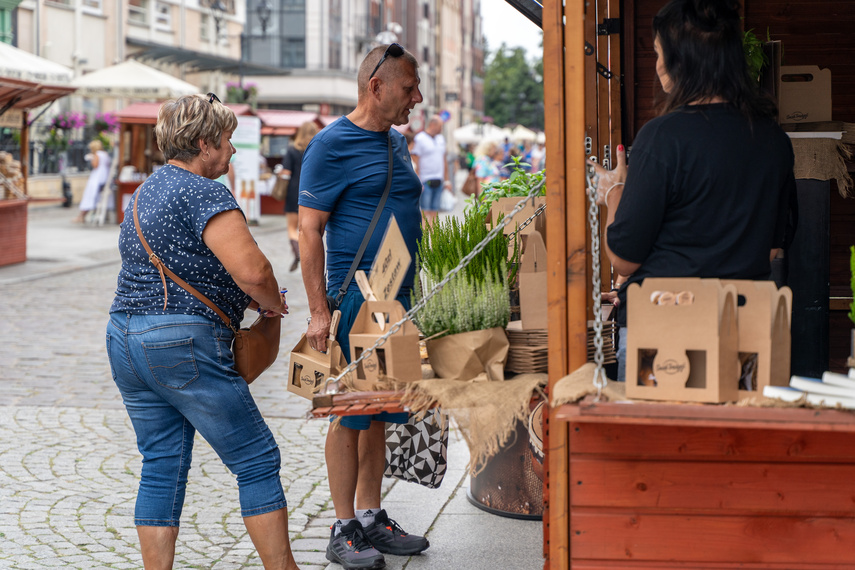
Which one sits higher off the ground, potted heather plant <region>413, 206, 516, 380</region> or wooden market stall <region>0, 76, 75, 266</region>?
wooden market stall <region>0, 76, 75, 266</region>

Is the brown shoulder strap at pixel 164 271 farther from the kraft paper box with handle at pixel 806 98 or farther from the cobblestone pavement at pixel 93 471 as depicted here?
the kraft paper box with handle at pixel 806 98

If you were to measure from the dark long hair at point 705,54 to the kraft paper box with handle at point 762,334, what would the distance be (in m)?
0.47

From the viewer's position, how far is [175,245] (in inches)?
125

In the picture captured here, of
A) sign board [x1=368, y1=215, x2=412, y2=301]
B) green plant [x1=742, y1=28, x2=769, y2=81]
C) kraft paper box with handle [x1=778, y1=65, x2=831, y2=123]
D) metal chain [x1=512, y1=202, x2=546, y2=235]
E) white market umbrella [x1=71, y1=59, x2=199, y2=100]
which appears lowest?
sign board [x1=368, y1=215, x2=412, y2=301]

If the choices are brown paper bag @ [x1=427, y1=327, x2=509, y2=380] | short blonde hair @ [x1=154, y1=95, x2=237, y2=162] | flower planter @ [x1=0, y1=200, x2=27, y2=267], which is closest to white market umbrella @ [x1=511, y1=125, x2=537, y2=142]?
flower planter @ [x1=0, y1=200, x2=27, y2=267]

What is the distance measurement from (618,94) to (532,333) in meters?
2.44

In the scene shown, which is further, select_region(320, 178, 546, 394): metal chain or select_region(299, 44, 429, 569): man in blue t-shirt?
select_region(299, 44, 429, 569): man in blue t-shirt

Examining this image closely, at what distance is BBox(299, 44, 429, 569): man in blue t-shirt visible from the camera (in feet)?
11.9

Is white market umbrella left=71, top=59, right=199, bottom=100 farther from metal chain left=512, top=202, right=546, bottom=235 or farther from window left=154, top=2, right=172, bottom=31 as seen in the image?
metal chain left=512, top=202, right=546, bottom=235

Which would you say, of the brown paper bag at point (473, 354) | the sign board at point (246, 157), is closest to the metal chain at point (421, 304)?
the brown paper bag at point (473, 354)

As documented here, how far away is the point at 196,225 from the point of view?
3.16 meters

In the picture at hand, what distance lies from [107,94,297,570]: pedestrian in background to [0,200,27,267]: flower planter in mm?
10850

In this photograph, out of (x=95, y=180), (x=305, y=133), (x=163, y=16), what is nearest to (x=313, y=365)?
(x=305, y=133)

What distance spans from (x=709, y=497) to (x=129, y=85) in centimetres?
1925
